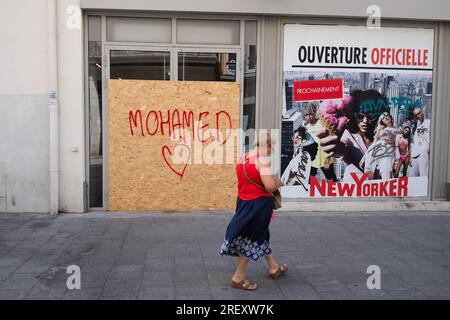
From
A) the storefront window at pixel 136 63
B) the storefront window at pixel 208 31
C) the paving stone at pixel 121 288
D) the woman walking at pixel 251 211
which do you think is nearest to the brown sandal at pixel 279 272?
the woman walking at pixel 251 211

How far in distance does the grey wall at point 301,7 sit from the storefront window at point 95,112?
54 centimetres

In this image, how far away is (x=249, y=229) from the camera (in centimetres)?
491

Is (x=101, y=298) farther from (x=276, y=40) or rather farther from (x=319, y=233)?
(x=276, y=40)

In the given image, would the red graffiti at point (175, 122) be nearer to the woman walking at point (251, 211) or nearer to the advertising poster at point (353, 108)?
the advertising poster at point (353, 108)

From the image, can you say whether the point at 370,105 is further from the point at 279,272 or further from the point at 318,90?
the point at 279,272

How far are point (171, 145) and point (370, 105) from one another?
3907mm

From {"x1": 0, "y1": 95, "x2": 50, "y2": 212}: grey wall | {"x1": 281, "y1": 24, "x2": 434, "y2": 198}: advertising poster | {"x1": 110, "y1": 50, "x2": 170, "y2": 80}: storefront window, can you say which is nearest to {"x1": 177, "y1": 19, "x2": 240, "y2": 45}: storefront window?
{"x1": 110, "y1": 50, "x2": 170, "y2": 80}: storefront window

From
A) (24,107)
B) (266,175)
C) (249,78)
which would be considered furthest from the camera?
(249,78)

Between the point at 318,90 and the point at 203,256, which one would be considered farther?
the point at 318,90

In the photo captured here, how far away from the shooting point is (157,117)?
877cm

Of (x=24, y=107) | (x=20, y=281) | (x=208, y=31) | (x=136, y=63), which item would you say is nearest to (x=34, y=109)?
(x=24, y=107)

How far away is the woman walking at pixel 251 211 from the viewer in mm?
4879

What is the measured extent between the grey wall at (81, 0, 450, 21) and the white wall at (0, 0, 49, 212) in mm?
1074
